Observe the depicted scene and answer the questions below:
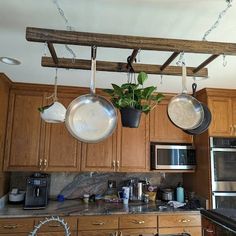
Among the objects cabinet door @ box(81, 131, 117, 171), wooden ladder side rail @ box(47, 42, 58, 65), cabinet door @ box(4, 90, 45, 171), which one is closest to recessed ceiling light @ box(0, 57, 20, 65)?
cabinet door @ box(4, 90, 45, 171)

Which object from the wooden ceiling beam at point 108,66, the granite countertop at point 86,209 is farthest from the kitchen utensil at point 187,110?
the granite countertop at point 86,209

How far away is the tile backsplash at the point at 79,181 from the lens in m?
3.04

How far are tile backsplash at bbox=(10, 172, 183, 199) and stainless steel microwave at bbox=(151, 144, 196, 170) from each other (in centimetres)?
49

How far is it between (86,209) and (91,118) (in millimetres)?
1718

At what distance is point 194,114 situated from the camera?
1.40m

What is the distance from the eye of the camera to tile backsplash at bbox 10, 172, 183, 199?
3.04m

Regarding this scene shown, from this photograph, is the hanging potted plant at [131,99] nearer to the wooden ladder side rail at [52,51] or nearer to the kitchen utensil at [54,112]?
the wooden ladder side rail at [52,51]

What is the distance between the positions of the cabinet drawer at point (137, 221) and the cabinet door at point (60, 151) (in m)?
0.83

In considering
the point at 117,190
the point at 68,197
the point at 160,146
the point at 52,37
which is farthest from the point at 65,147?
the point at 52,37

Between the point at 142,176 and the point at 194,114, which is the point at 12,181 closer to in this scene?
the point at 142,176

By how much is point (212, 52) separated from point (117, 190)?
2558 millimetres

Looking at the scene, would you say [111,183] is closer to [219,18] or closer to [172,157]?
[172,157]

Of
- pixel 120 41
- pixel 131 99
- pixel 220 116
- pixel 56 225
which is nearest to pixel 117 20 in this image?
pixel 120 41

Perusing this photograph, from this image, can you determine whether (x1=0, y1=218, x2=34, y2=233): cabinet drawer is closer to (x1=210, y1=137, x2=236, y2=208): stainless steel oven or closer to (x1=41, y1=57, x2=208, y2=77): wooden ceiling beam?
(x1=41, y1=57, x2=208, y2=77): wooden ceiling beam
